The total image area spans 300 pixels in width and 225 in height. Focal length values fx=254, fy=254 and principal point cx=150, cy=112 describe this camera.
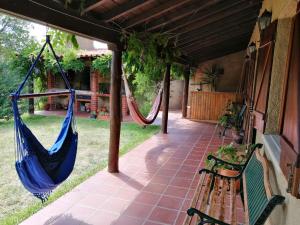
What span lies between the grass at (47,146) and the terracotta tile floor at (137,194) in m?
0.17

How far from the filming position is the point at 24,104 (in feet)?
26.8

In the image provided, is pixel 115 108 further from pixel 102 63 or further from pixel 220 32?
pixel 102 63

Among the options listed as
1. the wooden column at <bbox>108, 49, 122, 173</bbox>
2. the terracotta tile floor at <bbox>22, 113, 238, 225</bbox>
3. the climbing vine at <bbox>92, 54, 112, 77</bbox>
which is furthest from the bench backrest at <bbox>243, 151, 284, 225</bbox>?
the climbing vine at <bbox>92, 54, 112, 77</bbox>

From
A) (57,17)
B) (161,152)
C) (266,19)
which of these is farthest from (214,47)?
(57,17)

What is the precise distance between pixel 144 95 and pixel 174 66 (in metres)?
1.67

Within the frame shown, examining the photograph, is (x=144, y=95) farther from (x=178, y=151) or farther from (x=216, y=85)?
(x=178, y=151)

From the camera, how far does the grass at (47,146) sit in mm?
2596

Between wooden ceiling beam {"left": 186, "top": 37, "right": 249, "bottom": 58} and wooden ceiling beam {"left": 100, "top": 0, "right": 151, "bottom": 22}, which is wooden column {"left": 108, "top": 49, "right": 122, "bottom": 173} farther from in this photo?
wooden ceiling beam {"left": 186, "top": 37, "right": 249, "bottom": 58}

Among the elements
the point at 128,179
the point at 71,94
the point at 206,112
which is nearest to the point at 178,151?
the point at 128,179

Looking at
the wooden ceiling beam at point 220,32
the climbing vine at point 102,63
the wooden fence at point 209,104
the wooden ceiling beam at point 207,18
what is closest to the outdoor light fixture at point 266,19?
the wooden ceiling beam at point 207,18

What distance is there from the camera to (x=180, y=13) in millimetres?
3291

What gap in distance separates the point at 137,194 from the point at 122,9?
6.58ft

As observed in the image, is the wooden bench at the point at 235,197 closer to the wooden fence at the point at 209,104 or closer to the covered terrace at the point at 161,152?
the covered terrace at the point at 161,152

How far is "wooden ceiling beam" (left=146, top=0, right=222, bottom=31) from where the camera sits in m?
3.19
